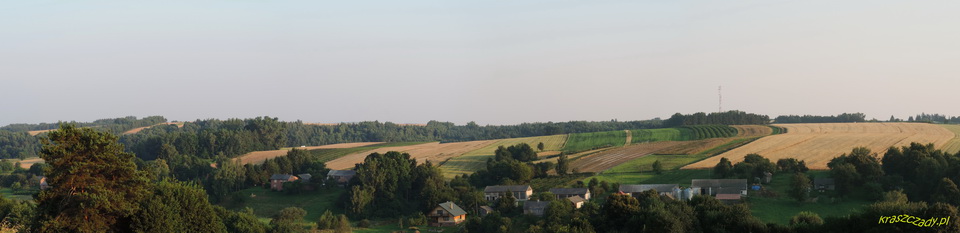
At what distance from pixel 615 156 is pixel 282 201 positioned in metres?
40.9

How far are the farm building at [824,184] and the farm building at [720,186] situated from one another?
6.03 m

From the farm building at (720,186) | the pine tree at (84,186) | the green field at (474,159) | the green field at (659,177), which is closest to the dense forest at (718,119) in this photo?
the green field at (474,159)

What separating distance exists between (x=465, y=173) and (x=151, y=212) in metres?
54.2

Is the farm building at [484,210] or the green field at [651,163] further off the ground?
the green field at [651,163]

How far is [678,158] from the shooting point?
84.5 m

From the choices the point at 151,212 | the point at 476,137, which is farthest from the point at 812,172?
the point at 476,137

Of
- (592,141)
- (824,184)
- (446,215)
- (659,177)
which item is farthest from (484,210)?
(592,141)

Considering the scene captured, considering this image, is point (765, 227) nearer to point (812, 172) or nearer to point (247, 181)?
point (812, 172)

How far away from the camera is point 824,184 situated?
206 ft

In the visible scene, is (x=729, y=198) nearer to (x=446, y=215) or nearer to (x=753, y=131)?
(x=446, y=215)

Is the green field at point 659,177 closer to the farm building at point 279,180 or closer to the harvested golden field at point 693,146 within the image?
the harvested golden field at point 693,146

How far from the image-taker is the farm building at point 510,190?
235 ft

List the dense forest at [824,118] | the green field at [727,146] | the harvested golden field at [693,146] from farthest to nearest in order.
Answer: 1. the dense forest at [824,118]
2. the harvested golden field at [693,146]
3. the green field at [727,146]

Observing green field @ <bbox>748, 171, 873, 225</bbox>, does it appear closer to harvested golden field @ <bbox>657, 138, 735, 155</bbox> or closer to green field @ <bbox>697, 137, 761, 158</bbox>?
green field @ <bbox>697, 137, 761, 158</bbox>
